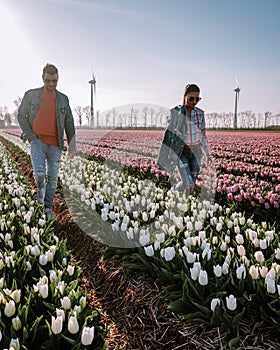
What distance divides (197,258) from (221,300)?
1.85 ft

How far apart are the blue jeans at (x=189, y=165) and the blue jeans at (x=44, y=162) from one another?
198 centimetres

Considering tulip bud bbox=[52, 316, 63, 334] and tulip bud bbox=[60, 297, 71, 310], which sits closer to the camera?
tulip bud bbox=[52, 316, 63, 334]

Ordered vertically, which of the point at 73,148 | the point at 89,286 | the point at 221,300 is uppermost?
the point at 73,148

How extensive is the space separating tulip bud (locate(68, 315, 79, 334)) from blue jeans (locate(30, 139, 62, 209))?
11.4ft

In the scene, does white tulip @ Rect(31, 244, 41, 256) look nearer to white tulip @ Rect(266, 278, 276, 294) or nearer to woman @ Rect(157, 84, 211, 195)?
white tulip @ Rect(266, 278, 276, 294)

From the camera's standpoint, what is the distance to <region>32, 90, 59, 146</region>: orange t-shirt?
16.9ft

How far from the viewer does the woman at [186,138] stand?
539 cm

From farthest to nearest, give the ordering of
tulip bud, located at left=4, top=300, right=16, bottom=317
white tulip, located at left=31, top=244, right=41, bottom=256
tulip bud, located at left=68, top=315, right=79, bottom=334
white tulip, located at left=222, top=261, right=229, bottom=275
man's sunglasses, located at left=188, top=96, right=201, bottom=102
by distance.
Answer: man's sunglasses, located at left=188, top=96, right=201, bottom=102 < white tulip, located at left=31, top=244, right=41, bottom=256 < white tulip, located at left=222, top=261, right=229, bottom=275 < tulip bud, located at left=4, top=300, right=16, bottom=317 < tulip bud, located at left=68, top=315, right=79, bottom=334

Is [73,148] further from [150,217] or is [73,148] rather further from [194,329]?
[194,329]

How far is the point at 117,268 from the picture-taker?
3.90 meters

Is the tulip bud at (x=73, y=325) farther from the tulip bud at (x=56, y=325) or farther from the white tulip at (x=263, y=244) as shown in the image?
the white tulip at (x=263, y=244)

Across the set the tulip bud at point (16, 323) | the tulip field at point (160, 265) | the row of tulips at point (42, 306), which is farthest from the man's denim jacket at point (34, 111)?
the tulip bud at point (16, 323)

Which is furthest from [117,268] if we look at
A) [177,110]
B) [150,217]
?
[177,110]

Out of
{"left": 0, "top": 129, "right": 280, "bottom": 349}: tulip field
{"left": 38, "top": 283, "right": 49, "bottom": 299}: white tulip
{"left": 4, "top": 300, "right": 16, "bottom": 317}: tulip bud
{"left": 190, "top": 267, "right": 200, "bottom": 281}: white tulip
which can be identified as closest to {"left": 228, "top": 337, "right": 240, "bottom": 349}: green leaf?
{"left": 0, "top": 129, "right": 280, "bottom": 349}: tulip field
